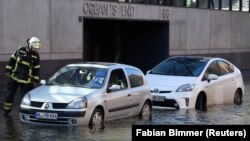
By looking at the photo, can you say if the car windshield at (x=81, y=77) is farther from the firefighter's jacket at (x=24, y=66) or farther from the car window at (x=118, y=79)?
the firefighter's jacket at (x=24, y=66)

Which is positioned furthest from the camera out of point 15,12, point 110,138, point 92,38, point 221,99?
point 92,38

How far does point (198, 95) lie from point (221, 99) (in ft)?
5.08

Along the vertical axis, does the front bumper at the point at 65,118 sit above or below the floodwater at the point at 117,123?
above

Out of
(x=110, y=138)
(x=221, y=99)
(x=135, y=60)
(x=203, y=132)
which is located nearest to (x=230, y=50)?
(x=135, y=60)

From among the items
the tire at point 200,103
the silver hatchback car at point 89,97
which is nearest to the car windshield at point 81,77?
the silver hatchback car at point 89,97

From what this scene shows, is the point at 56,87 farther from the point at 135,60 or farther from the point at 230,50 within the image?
the point at 230,50

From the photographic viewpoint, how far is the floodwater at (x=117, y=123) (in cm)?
1114

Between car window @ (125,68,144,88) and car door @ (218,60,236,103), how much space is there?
12.2ft

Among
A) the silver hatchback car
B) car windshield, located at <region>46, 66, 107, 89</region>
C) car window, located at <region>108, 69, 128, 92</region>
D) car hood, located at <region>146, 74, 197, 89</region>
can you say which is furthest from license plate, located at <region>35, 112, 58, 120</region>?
car hood, located at <region>146, 74, 197, 89</region>

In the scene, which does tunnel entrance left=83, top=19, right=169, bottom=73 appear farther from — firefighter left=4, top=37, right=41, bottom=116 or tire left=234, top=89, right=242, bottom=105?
firefighter left=4, top=37, right=41, bottom=116

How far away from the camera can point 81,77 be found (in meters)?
13.1

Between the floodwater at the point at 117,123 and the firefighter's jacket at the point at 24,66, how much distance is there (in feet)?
3.07

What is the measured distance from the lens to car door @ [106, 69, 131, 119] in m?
12.7

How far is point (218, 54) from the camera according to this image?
102 ft
